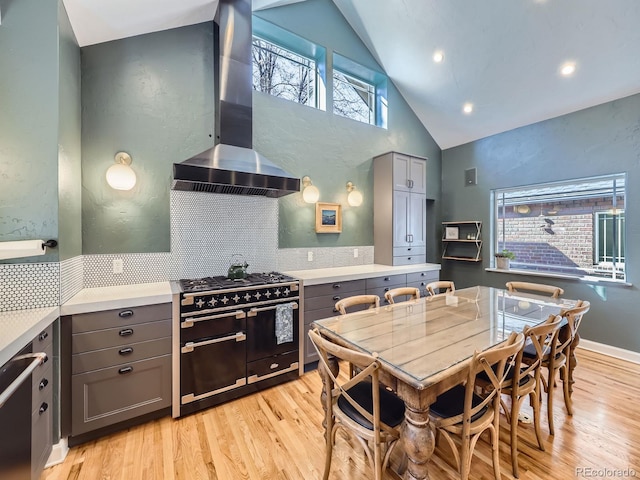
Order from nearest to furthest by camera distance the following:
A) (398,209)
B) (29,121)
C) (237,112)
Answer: (29,121)
(237,112)
(398,209)

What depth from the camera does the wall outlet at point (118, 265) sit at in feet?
8.33

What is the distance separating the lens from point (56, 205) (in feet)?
6.06

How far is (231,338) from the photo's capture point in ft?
7.95

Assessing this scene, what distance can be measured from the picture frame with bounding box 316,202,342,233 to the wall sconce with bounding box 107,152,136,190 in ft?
6.84

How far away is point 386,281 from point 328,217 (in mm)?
1148

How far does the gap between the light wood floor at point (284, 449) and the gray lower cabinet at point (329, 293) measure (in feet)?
2.07

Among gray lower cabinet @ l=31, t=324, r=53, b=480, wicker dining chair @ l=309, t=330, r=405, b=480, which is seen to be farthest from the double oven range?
wicker dining chair @ l=309, t=330, r=405, b=480

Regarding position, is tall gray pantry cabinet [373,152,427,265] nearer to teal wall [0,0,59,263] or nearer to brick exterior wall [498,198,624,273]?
brick exterior wall [498,198,624,273]

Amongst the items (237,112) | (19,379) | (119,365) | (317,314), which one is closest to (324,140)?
(237,112)

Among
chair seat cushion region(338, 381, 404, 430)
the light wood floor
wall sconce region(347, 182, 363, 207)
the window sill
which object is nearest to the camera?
chair seat cushion region(338, 381, 404, 430)

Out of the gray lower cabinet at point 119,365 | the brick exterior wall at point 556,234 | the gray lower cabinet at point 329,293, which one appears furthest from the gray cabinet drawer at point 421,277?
the gray lower cabinet at point 119,365

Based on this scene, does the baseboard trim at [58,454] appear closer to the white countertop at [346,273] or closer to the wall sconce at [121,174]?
the wall sconce at [121,174]

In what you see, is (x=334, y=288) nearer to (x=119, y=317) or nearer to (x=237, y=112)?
(x=119, y=317)

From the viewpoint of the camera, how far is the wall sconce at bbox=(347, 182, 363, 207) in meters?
4.04
